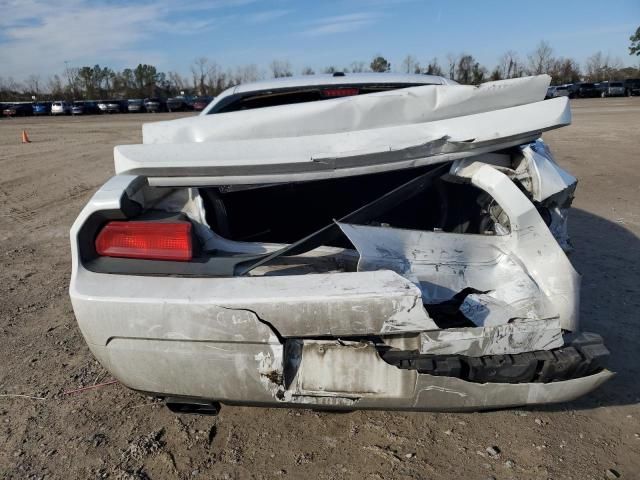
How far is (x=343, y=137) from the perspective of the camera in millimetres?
1937

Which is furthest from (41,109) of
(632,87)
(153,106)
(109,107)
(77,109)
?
(632,87)

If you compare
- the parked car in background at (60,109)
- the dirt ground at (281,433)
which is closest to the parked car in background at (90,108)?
the parked car in background at (60,109)

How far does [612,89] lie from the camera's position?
44.4 m

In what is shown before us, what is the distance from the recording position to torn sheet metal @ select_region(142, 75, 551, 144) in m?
2.04

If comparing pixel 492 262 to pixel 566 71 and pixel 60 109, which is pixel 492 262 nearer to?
pixel 60 109

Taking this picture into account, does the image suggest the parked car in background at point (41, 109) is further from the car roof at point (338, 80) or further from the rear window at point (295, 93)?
the rear window at point (295, 93)

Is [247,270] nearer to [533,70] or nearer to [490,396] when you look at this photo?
[490,396]

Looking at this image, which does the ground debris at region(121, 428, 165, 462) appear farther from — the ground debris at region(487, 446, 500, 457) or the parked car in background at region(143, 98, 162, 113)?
the parked car in background at region(143, 98, 162, 113)

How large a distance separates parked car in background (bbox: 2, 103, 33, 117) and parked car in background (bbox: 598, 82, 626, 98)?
168ft

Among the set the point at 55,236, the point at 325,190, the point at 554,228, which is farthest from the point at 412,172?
the point at 55,236

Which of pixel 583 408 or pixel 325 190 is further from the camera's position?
pixel 325 190

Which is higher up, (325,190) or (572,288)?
(325,190)

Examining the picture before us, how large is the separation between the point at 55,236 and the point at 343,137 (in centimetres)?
467

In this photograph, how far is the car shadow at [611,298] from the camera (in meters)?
2.45
